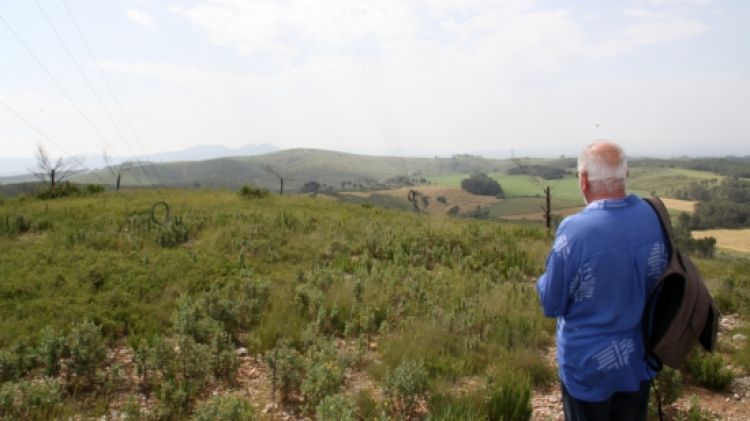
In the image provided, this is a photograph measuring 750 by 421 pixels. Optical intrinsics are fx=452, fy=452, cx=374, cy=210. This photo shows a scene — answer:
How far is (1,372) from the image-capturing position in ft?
17.1

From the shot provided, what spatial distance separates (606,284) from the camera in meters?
2.83

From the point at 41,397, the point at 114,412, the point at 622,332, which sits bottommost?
the point at 114,412

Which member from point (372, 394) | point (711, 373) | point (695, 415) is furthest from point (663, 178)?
point (372, 394)

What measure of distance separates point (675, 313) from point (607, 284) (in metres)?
0.42

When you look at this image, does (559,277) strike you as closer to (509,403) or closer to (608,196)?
(608,196)

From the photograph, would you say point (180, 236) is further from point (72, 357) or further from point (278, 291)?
point (72, 357)

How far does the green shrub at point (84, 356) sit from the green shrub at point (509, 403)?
14.8ft

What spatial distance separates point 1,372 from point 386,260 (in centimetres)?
781

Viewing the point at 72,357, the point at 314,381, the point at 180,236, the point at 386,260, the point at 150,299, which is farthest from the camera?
the point at 180,236

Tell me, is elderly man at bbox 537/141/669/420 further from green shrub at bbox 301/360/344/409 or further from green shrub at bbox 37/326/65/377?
green shrub at bbox 37/326/65/377

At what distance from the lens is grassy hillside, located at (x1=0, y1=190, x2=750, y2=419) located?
4777 millimetres

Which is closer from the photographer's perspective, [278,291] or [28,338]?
[28,338]

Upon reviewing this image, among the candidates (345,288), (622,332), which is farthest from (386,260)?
(622,332)

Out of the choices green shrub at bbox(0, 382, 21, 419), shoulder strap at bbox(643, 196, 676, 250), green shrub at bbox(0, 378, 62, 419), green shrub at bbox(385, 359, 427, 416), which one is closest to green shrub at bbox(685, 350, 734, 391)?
green shrub at bbox(385, 359, 427, 416)
